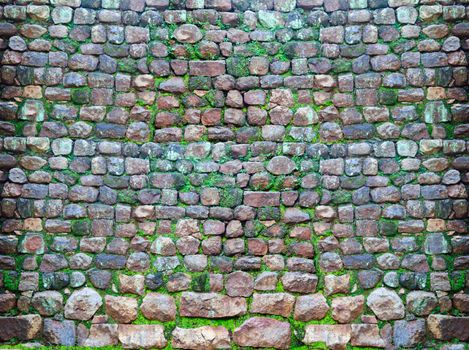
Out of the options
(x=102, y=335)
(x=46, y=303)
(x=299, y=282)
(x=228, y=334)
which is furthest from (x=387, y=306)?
(x=46, y=303)

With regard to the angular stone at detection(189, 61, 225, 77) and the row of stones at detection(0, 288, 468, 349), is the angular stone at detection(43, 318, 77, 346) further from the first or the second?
the angular stone at detection(189, 61, 225, 77)

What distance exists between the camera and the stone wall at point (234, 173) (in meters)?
4.76

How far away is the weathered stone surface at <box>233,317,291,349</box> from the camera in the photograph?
4.73m

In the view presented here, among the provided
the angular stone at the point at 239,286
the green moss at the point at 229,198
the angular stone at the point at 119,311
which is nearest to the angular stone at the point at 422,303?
the angular stone at the point at 239,286

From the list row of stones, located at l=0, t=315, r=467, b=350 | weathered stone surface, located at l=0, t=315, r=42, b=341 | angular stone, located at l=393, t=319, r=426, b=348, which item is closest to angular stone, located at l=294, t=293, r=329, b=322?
row of stones, located at l=0, t=315, r=467, b=350

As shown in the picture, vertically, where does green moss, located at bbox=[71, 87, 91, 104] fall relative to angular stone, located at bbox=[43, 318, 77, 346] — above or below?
above

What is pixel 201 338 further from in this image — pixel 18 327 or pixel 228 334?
pixel 18 327

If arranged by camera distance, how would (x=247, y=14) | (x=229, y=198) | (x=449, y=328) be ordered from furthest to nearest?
1. (x=247, y=14)
2. (x=229, y=198)
3. (x=449, y=328)

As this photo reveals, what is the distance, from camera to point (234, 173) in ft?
16.1

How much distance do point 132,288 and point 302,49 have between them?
231 centimetres

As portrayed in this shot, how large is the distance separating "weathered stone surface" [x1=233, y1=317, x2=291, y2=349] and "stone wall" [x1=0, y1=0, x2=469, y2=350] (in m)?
0.01

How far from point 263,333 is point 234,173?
49.3 inches

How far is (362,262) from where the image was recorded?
480 centimetres

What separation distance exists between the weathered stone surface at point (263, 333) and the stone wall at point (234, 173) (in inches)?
0.4
